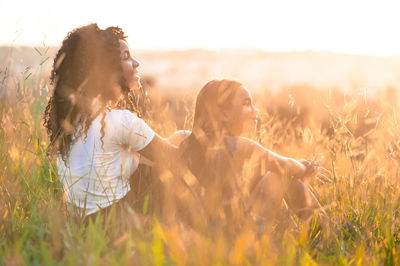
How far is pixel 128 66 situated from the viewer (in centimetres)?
259

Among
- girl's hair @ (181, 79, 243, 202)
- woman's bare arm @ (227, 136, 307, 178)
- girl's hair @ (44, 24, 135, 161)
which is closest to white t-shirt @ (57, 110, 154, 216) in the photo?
girl's hair @ (44, 24, 135, 161)

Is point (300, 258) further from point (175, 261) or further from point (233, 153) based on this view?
point (233, 153)

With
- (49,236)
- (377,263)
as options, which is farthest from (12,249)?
(377,263)

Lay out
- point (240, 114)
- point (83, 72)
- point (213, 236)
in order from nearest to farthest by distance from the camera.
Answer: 1. point (213, 236)
2. point (83, 72)
3. point (240, 114)

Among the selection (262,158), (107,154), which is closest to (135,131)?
(107,154)

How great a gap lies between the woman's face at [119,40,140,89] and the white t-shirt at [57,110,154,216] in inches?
10.9

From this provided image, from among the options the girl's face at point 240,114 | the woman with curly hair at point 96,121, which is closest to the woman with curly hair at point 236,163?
the girl's face at point 240,114

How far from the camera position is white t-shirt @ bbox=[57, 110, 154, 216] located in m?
2.37

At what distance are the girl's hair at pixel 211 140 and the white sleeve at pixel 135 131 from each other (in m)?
0.22

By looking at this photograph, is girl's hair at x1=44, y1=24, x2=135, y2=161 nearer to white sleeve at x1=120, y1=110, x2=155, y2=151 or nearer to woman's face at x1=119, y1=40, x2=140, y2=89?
woman's face at x1=119, y1=40, x2=140, y2=89

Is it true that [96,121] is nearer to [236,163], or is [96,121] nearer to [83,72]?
[83,72]

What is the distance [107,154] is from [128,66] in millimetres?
508

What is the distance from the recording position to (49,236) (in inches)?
77.3

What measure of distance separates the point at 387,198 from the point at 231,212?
95 cm
